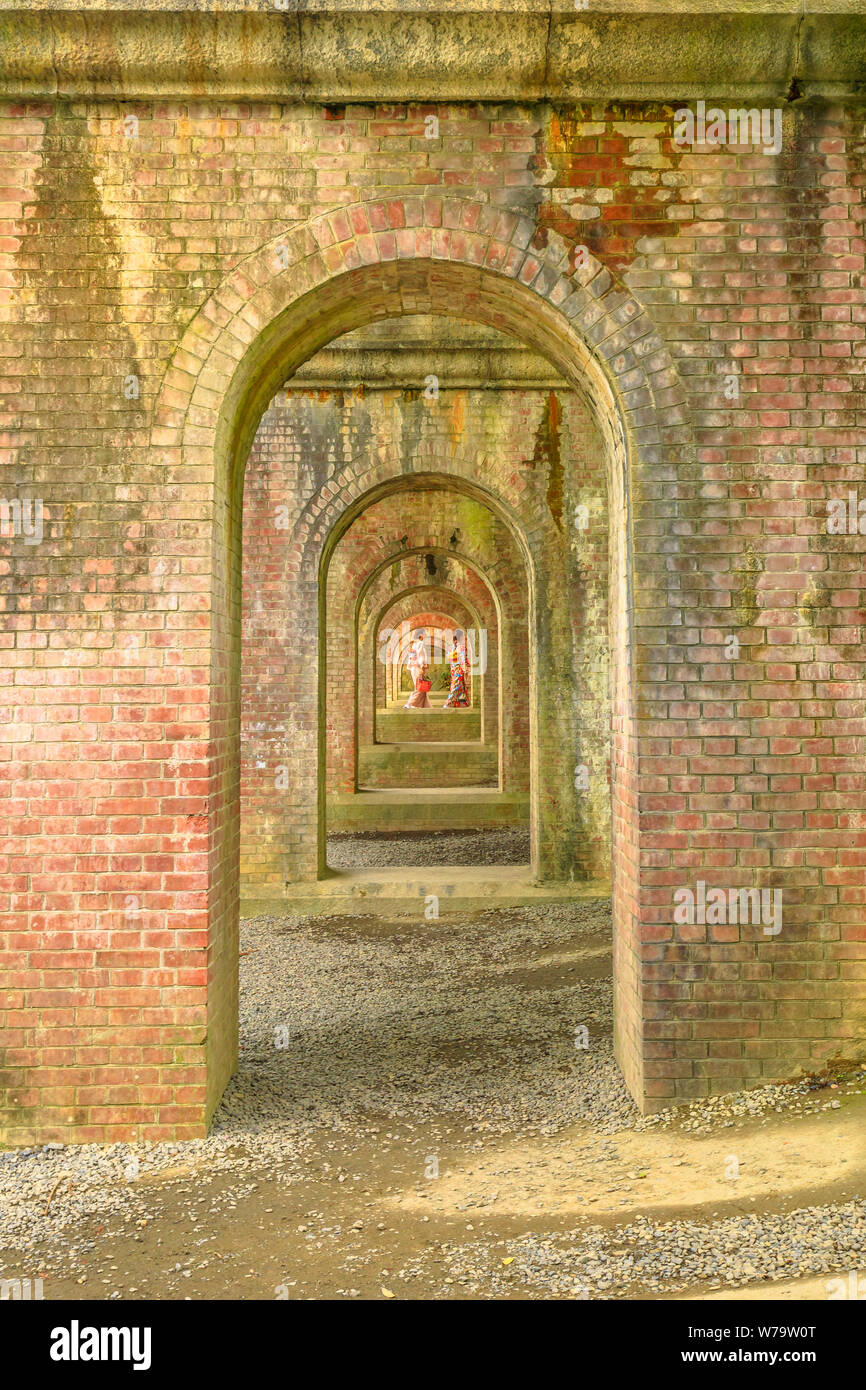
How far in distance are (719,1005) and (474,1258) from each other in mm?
1696

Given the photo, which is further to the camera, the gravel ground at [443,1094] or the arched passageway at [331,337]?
the arched passageway at [331,337]

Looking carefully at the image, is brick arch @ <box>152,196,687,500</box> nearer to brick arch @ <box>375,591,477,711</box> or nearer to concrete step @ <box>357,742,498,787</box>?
concrete step @ <box>357,742,498,787</box>

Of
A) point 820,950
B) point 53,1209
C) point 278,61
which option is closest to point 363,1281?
point 53,1209

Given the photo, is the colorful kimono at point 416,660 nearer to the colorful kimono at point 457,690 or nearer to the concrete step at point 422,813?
the colorful kimono at point 457,690

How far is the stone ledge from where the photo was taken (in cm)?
409

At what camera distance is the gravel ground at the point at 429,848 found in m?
11.9

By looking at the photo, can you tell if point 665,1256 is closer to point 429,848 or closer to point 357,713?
point 429,848

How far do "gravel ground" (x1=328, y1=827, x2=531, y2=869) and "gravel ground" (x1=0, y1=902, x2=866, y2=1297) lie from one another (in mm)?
3127

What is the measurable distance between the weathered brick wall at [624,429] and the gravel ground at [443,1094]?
44 cm

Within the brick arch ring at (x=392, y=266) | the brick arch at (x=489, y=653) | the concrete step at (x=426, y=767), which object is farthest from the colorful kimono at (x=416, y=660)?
A: the brick arch ring at (x=392, y=266)

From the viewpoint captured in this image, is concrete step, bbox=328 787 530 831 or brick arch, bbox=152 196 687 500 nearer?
brick arch, bbox=152 196 687 500

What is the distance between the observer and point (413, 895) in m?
9.59

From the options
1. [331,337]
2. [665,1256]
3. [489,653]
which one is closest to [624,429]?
[331,337]

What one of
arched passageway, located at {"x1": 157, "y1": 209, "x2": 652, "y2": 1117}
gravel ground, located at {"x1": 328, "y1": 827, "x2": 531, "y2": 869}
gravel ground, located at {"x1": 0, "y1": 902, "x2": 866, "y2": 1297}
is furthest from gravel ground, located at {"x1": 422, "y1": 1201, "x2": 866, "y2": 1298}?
A: gravel ground, located at {"x1": 328, "y1": 827, "x2": 531, "y2": 869}
